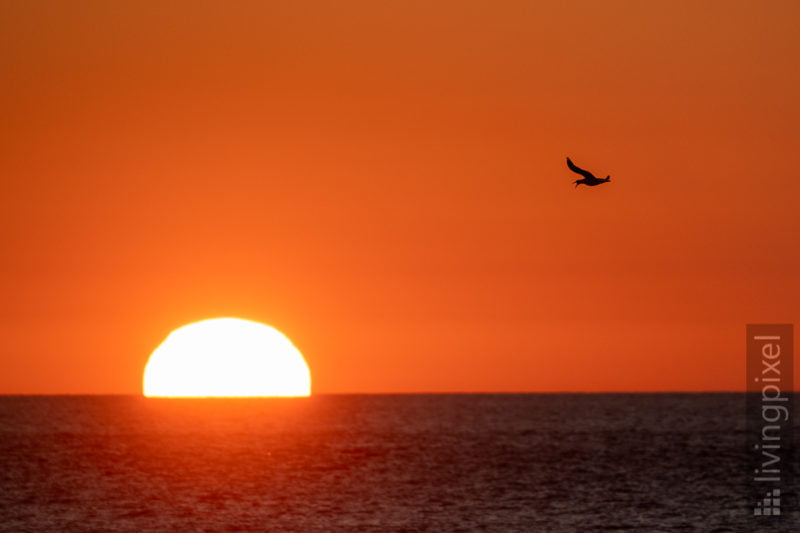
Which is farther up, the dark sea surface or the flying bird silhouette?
the flying bird silhouette

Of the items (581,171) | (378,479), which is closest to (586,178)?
(581,171)

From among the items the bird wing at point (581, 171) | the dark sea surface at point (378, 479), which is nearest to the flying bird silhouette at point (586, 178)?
the bird wing at point (581, 171)

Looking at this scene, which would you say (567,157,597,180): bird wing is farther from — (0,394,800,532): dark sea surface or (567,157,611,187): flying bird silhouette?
(0,394,800,532): dark sea surface

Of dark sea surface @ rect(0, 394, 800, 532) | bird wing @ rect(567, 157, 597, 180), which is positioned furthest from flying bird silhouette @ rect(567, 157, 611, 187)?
dark sea surface @ rect(0, 394, 800, 532)

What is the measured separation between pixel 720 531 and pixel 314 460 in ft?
149

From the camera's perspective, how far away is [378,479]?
8106 centimetres

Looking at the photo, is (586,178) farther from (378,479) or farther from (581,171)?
(378,479)

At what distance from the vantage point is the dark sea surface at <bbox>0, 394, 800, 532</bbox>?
60.2 m

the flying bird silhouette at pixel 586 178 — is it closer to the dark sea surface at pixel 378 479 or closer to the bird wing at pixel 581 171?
the bird wing at pixel 581 171

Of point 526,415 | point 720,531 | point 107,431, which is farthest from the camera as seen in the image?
point 526,415

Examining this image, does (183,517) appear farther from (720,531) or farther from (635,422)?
(635,422)

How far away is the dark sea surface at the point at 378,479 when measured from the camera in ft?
198

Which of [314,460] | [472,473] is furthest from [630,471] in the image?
[314,460]

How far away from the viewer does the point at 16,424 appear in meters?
154
